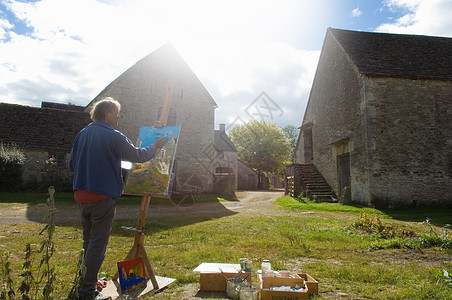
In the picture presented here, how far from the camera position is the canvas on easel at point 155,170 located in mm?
4008

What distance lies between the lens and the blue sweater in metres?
3.05

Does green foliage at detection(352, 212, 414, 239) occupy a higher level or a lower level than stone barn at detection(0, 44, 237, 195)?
lower

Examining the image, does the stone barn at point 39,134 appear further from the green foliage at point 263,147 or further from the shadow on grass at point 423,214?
the green foliage at point 263,147

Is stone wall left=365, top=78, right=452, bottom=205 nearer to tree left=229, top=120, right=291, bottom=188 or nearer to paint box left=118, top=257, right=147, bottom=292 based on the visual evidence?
paint box left=118, top=257, right=147, bottom=292

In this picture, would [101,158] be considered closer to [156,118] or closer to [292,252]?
[292,252]

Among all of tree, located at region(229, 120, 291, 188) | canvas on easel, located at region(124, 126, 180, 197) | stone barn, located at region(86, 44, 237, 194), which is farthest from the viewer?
tree, located at region(229, 120, 291, 188)

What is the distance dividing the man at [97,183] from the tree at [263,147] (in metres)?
38.8

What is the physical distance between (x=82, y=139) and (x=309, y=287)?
10.3 ft

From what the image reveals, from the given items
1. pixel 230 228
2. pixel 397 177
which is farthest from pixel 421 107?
pixel 230 228

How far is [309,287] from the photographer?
333 cm

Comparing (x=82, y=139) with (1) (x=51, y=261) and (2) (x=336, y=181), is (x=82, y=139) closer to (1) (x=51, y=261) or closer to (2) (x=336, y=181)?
(1) (x=51, y=261)

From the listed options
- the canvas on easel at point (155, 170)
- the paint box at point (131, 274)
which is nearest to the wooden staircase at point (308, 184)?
the canvas on easel at point (155, 170)

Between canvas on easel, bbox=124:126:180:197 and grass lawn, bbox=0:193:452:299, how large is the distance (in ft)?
4.02

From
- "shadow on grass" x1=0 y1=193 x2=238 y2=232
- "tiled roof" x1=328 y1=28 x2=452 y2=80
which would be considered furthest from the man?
"tiled roof" x1=328 y1=28 x2=452 y2=80
